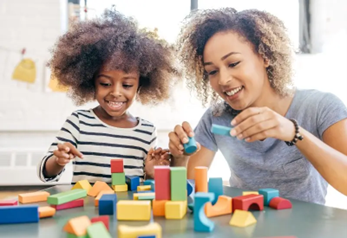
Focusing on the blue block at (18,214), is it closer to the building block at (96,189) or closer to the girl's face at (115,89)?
the building block at (96,189)

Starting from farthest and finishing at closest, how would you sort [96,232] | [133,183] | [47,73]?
[47,73], [133,183], [96,232]

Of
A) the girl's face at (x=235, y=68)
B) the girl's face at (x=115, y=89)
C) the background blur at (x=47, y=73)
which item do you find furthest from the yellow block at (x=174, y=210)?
the background blur at (x=47, y=73)

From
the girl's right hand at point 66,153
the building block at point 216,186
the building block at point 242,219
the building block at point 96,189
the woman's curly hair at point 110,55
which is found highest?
the woman's curly hair at point 110,55

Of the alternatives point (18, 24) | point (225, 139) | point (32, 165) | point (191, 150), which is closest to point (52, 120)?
point (32, 165)

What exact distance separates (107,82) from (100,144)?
20cm

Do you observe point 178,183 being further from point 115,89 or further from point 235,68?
point 115,89

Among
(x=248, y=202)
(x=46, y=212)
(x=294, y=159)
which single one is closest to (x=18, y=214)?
(x=46, y=212)

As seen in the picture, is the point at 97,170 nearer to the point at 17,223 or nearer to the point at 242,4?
the point at 17,223

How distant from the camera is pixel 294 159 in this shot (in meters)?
1.05

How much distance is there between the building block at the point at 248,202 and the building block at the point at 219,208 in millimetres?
11

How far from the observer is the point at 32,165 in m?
2.63

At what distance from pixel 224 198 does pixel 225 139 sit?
0.51 metres

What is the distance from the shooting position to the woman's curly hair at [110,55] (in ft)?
4.09

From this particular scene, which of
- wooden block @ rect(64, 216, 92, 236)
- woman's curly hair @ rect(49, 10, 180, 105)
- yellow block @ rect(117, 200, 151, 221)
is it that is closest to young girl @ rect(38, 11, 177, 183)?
woman's curly hair @ rect(49, 10, 180, 105)
